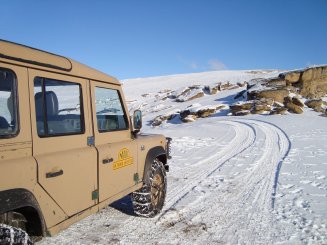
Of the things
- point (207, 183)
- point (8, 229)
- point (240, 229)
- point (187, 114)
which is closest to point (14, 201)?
point (8, 229)

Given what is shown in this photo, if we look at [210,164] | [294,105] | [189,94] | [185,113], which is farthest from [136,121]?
[189,94]

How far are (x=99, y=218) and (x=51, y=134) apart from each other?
2.56 meters

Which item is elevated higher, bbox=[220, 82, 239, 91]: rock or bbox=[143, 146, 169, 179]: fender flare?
bbox=[220, 82, 239, 91]: rock

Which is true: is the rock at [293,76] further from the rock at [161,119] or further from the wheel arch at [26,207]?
the wheel arch at [26,207]

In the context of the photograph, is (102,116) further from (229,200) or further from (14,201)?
(229,200)

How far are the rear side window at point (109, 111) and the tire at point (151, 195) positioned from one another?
3.29 ft

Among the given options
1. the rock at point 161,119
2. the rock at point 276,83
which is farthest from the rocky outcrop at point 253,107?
the rock at point 161,119

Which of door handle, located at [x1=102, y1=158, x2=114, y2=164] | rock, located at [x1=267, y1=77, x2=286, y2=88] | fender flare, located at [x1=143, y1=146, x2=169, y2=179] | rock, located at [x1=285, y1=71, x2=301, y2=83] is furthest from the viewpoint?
rock, located at [x1=285, y1=71, x2=301, y2=83]

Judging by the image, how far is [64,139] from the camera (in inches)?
136

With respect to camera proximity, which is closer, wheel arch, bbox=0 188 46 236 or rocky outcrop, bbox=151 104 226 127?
wheel arch, bbox=0 188 46 236

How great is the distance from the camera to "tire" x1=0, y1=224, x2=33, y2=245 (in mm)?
2473

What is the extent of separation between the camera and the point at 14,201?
8.87 feet

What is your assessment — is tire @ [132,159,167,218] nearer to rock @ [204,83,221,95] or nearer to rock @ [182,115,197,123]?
rock @ [182,115,197,123]

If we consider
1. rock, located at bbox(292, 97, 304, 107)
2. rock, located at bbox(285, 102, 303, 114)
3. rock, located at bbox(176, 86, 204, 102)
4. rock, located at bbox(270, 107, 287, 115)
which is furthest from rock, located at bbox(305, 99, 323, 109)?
rock, located at bbox(176, 86, 204, 102)
